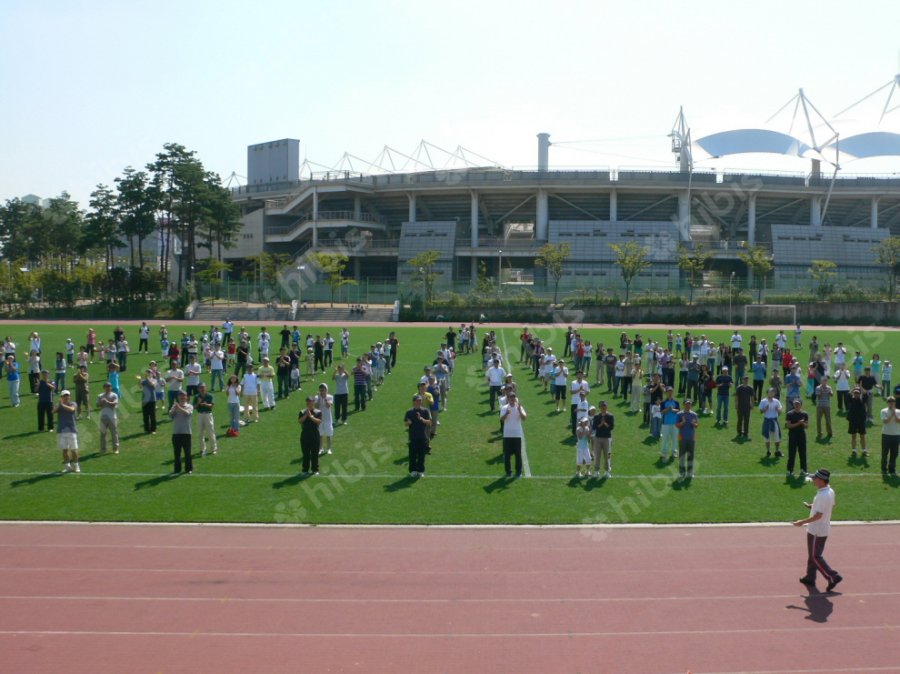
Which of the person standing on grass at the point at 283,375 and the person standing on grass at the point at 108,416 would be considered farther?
the person standing on grass at the point at 283,375

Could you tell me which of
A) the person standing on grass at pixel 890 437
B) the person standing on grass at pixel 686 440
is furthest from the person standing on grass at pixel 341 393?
the person standing on grass at pixel 890 437

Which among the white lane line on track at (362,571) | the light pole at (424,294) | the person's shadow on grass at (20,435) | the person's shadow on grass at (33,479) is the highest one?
the light pole at (424,294)

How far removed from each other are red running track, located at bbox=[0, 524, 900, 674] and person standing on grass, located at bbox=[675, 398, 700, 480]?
2.63 meters

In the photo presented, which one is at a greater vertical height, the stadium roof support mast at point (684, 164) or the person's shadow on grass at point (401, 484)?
the stadium roof support mast at point (684, 164)

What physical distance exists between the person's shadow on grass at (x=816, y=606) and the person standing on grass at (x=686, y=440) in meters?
4.76

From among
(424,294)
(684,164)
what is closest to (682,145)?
(684,164)

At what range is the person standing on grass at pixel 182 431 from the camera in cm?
1401

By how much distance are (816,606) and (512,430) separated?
20.3ft

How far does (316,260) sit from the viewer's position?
6450 cm

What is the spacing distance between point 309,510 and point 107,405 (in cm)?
550

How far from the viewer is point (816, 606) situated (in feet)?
29.1

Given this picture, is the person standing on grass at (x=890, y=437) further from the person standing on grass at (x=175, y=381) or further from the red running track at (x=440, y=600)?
the person standing on grass at (x=175, y=381)

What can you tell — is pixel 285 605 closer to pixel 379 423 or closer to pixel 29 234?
pixel 379 423

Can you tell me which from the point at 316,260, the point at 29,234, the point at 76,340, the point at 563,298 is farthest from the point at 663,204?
the point at 29,234
